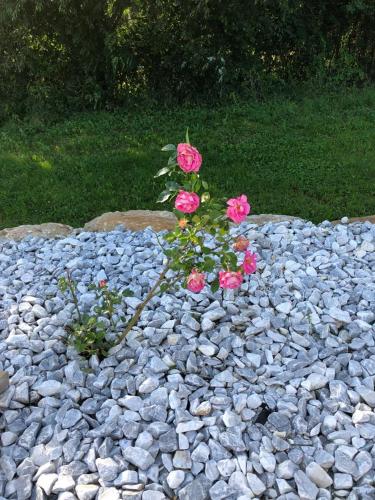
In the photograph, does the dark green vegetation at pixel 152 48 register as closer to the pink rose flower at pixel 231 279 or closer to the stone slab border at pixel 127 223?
the stone slab border at pixel 127 223

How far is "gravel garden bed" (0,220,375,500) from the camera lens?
1.71m

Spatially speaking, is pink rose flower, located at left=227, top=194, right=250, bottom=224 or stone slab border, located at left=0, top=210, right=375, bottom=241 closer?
pink rose flower, located at left=227, top=194, right=250, bottom=224

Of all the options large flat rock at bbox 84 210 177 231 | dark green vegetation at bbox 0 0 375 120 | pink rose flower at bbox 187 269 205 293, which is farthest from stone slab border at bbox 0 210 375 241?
dark green vegetation at bbox 0 0 375 120

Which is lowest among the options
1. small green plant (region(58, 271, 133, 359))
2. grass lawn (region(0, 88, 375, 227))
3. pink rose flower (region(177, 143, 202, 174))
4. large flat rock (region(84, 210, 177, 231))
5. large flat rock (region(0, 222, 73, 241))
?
grass lawn (region(0, 88, 375, 227))

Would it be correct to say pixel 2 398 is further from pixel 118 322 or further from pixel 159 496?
pixel 159 496

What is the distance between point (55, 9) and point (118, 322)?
4794 mm

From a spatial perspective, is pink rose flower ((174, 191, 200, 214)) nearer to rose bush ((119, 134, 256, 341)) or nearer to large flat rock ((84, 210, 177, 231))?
rose bush ((119, 134, 256, 341))

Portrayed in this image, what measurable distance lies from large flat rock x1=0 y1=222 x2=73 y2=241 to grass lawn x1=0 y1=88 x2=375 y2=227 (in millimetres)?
501

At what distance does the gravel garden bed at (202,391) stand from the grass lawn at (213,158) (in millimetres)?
1527

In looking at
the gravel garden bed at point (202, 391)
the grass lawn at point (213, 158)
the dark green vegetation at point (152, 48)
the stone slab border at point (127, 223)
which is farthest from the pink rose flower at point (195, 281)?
the dark green vegetation at point (152, 48)

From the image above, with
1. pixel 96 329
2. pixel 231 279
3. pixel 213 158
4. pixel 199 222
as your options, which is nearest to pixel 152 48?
pixel 213 158

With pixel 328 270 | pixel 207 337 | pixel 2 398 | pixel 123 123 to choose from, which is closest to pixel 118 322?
pixel 207 337

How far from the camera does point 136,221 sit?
3.38 meters

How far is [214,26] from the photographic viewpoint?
6.20 meters
